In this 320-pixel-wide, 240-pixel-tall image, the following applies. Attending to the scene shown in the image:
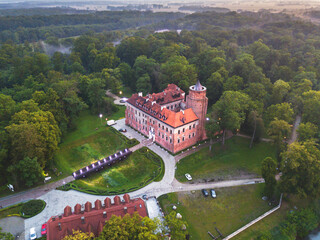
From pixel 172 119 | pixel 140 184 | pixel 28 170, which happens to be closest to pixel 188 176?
pixel 140 184

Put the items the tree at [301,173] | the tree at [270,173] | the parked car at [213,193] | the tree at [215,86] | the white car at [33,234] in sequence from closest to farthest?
1. the white car at [33,234]
2. the tree at [301,173]
3. the tree at [270,173]
4. the parked car at [213,193]
5. the tree at [215,86]

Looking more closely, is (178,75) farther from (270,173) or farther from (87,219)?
(87,219)

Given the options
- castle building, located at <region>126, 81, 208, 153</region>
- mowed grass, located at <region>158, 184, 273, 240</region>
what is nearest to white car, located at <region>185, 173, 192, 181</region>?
mowed grass, located at <region>158, 184, 273, 240</region>

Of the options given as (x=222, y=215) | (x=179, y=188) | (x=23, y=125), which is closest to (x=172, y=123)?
(x=179, y=188)

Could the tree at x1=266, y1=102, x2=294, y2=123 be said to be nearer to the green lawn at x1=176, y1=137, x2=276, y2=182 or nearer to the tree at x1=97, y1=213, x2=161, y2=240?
the green lawn at x1=176, y1=137, x2=276, y2=182

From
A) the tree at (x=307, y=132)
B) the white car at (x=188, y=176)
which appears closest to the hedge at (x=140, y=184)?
the white car at (x=188, y=176)

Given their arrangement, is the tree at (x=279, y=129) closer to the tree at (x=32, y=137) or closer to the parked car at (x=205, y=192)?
the parked car at (x=205, y=192)
